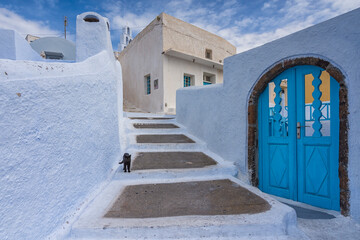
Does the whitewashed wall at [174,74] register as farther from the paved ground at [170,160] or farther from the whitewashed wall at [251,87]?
the paved ground at [170,160]

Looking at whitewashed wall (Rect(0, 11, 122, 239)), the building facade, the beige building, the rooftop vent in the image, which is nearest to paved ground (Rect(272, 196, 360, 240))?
whitewashed wall (Rect(0, 11, 122, 239))

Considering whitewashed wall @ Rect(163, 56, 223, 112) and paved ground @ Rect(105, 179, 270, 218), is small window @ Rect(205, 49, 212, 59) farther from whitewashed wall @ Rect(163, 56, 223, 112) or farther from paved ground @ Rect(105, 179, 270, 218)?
paved ground @ Rect(105, 179, 270, 218)

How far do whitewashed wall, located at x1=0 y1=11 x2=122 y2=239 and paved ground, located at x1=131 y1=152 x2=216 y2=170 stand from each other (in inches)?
37.5

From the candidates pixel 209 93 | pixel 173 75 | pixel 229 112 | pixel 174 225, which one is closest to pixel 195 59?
pixel 173 75

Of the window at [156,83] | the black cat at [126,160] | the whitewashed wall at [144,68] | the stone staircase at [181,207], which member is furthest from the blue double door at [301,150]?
the window at [156,83]

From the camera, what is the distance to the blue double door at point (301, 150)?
8.66 feet

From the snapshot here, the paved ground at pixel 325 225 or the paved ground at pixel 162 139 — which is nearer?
the paved ground at pixel 325 225

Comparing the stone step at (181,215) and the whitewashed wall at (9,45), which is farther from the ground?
the whitewashed wall at (9,45)

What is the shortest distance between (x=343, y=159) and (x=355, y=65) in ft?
3.78

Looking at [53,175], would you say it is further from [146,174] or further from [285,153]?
[285,153]

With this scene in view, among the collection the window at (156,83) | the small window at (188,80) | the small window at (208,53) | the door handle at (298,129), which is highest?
the small window at (208,53)

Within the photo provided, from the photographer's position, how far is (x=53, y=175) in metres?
1.74

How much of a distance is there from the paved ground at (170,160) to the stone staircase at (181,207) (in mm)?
17

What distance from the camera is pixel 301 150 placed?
298 cm
